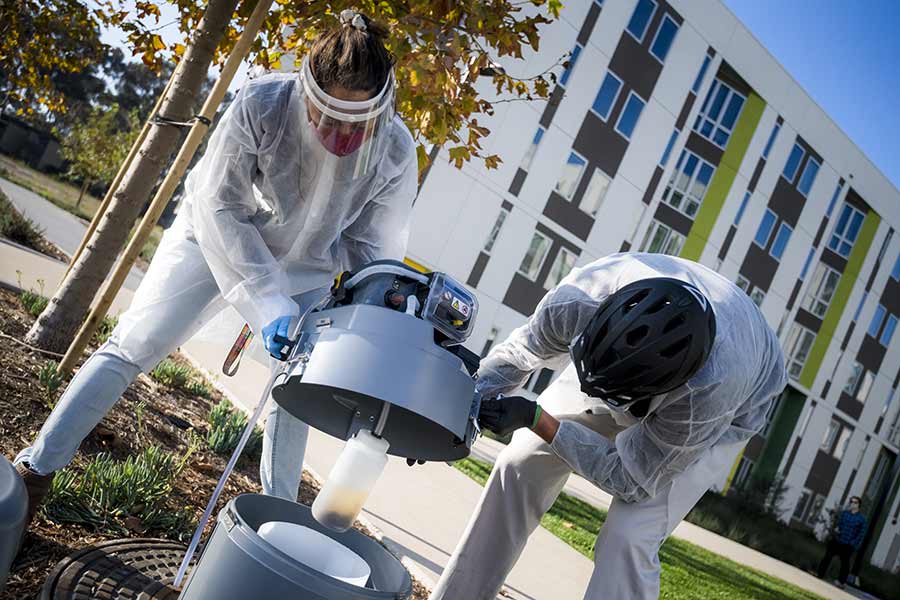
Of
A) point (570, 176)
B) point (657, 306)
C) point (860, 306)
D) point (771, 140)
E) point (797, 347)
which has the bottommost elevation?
point (657, 306)

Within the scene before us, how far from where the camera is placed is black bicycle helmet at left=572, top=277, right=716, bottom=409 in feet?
6.23

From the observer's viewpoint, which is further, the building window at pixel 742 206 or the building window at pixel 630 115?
the building window at pixel 742 206

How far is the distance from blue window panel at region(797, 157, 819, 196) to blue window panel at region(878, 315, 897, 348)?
24.3 ft

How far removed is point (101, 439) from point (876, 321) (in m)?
26.7

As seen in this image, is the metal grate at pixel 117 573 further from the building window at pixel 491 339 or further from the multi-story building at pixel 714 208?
the building window at pixel 491 339

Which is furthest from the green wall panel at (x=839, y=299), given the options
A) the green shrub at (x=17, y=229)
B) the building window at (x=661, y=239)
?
the green shrub at (x=17, y=229)

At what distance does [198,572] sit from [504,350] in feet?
3.95

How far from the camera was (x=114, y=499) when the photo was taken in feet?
8.18

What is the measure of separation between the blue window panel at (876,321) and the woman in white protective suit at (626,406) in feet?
82.8

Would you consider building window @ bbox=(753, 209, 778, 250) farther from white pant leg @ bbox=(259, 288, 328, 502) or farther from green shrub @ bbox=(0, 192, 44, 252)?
white pant leg @ bbox=(259, 288, 328, 502)

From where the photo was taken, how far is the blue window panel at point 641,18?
1538 cm

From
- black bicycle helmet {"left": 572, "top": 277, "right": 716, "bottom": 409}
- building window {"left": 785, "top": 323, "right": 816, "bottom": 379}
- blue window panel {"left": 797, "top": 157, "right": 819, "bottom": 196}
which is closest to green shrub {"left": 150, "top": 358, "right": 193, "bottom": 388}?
black bicycle helmet {"left": 572, "top": 277, "right": 716, "bottom": 409}

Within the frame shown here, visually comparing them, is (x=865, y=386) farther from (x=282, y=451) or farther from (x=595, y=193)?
(x=282, y=451)

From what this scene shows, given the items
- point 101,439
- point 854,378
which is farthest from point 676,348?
point 854,378
